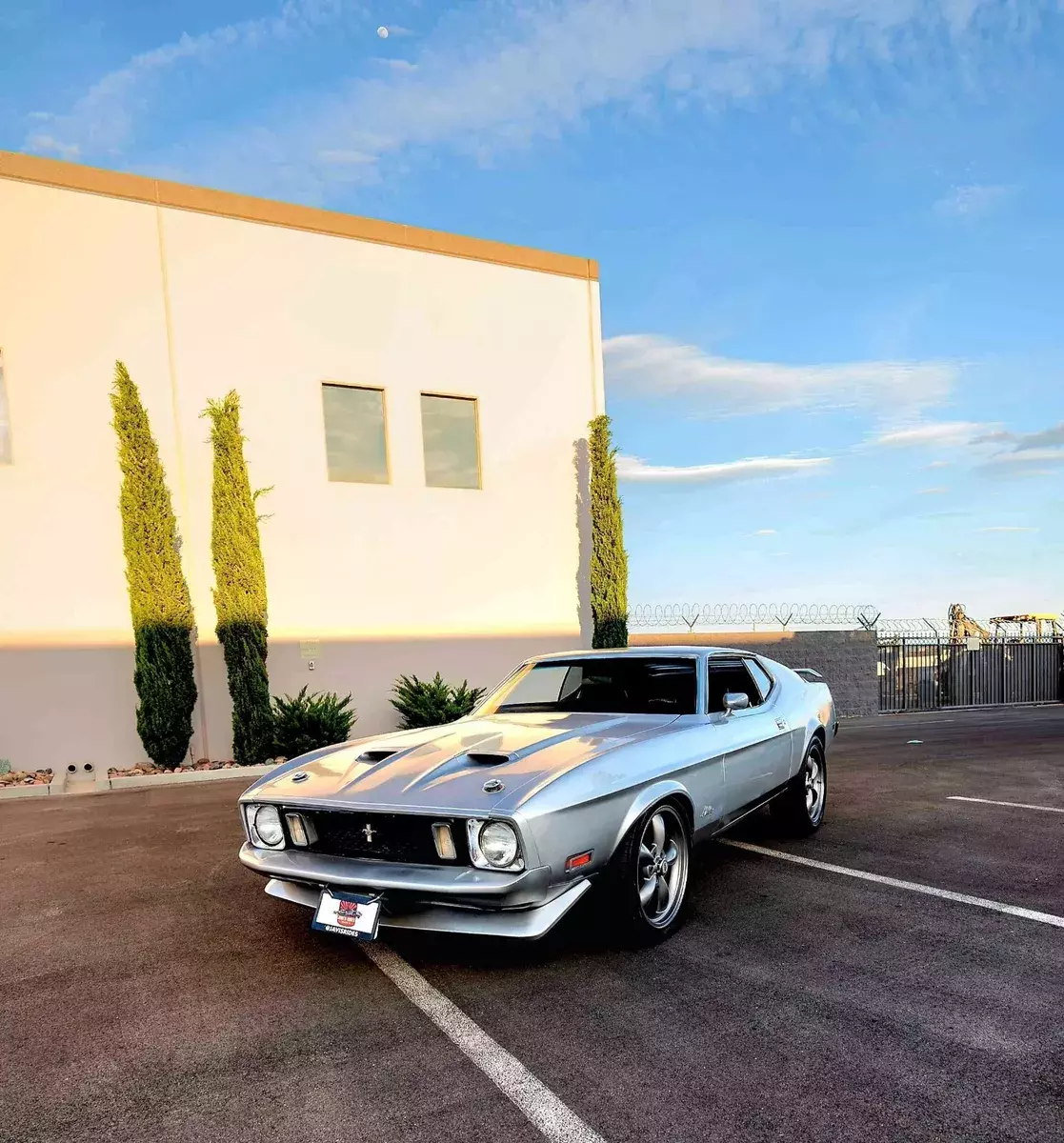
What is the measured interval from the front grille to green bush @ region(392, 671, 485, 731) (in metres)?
7.98

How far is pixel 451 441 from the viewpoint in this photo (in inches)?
522

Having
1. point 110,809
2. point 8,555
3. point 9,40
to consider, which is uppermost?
point 9,40

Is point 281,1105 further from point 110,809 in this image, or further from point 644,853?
point 110,809

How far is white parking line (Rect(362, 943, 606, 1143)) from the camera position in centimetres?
246

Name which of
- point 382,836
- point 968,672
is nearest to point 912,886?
point 382,836

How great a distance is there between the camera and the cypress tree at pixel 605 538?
14.0m

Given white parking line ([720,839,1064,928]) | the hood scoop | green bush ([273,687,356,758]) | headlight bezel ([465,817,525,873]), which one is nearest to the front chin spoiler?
headlight bezel ([465,817,525,873])

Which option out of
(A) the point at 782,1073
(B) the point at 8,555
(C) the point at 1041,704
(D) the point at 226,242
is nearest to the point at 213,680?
(B) the point at 8,555

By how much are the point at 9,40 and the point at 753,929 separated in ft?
41.1

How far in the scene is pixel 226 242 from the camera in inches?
466

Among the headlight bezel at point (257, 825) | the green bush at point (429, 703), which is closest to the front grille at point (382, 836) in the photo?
the headlight bezel at point (257, 825)

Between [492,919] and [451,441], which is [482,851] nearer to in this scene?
[492,919]

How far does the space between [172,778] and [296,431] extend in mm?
4968

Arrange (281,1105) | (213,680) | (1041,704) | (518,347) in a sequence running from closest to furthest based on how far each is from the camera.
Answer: (281,1105) → (213,680) → (518,347) → (1041,704)
